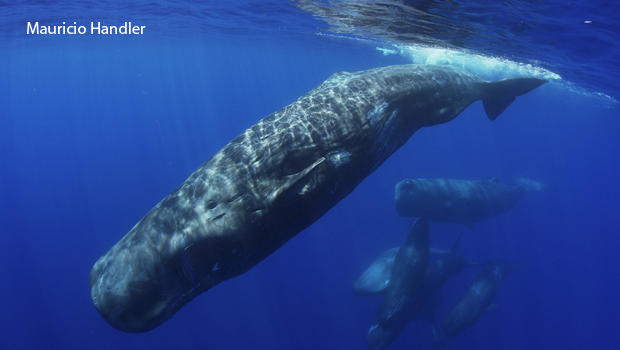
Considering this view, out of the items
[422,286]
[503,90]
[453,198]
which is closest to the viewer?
[503,90]

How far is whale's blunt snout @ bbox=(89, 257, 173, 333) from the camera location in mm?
4469

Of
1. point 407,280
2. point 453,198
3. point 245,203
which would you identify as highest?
point 245,203

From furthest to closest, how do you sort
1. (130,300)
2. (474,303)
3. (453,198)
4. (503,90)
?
(453,198)
(474,303)
(503,90)
(130,300)

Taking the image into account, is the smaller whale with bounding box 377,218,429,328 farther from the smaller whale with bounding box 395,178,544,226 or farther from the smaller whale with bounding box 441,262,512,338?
the smaller whale with bounding box 441,262,512,338

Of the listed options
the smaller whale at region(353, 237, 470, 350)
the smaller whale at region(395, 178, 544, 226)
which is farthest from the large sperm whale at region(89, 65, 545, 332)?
the smaller whale at region(353, 237, 470, 350)

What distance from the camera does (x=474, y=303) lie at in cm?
Answer: 1650

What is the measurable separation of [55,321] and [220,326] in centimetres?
1297

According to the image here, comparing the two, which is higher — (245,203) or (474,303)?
(245,203)

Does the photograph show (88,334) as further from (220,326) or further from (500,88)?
(500,88)

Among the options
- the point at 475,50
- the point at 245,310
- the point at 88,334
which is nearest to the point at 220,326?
the point at 245,310

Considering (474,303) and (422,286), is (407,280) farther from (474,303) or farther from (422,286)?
(474,303)

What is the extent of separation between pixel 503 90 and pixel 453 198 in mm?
9210

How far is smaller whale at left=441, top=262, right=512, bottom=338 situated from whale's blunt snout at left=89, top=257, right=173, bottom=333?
50.5 feet

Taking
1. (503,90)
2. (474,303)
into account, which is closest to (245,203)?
(503,90)
